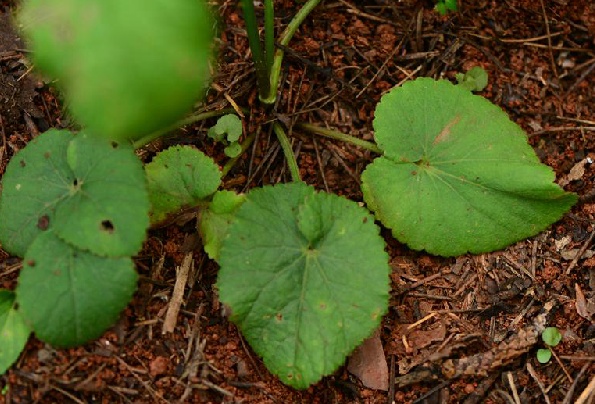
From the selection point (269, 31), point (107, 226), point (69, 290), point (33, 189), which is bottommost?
point (69, 290)

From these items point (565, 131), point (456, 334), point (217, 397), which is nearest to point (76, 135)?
point (217, 397)

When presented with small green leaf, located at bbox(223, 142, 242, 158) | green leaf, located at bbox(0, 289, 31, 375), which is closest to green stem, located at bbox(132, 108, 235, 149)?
small green leaf, located at bbox(223, 142, 242, 158)

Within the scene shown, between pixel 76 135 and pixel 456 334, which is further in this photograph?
pixel 456 334

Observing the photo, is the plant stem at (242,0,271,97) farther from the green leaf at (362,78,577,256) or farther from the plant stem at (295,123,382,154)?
the green leaf at (362,78,577,256)

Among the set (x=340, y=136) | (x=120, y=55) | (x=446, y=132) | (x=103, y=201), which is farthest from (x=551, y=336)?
(x=120, y=55)

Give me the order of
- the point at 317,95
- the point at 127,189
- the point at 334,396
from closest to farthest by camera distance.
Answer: the point at 127,189
the point at 334,396
the point at 317,95

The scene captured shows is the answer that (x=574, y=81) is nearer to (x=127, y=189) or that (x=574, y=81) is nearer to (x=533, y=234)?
(x=533, y=234)

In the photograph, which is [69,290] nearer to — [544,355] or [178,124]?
[178,124]
